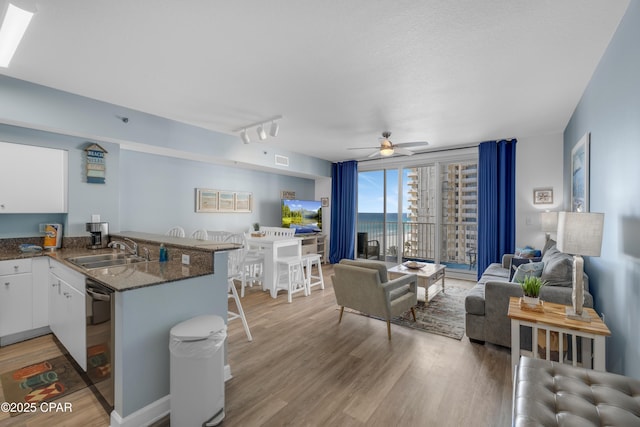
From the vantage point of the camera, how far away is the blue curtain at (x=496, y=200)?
4887 millimetres

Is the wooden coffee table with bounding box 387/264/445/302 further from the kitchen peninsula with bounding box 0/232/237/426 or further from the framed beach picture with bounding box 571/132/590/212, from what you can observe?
the kitchen peninsula with bounding box 0/232/237/426

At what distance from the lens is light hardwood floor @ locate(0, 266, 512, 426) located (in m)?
1.86

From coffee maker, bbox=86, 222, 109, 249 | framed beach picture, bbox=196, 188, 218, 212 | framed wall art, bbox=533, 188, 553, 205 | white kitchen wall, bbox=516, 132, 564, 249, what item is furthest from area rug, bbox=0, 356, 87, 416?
framed wall art, bbox=533, 188, 553, 205

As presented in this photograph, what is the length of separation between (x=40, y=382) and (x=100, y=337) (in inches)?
34.1

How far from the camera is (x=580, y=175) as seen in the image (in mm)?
3141

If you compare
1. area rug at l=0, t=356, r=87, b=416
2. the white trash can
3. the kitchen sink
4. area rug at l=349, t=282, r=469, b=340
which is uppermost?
the kitchen sink

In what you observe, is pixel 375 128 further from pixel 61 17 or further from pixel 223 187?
pixel 61 17

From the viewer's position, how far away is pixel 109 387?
184 centimetres

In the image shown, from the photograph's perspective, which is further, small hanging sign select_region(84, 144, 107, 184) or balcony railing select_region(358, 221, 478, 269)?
balcony railing select_region(358, 221, 478, 269)

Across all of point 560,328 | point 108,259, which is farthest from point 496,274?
point 108,259

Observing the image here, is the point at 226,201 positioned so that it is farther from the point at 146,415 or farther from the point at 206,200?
the point at 146,415

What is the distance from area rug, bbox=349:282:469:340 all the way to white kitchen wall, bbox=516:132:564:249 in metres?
1.64

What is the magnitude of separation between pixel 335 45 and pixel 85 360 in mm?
3029

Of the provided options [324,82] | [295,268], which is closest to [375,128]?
[324,82]
